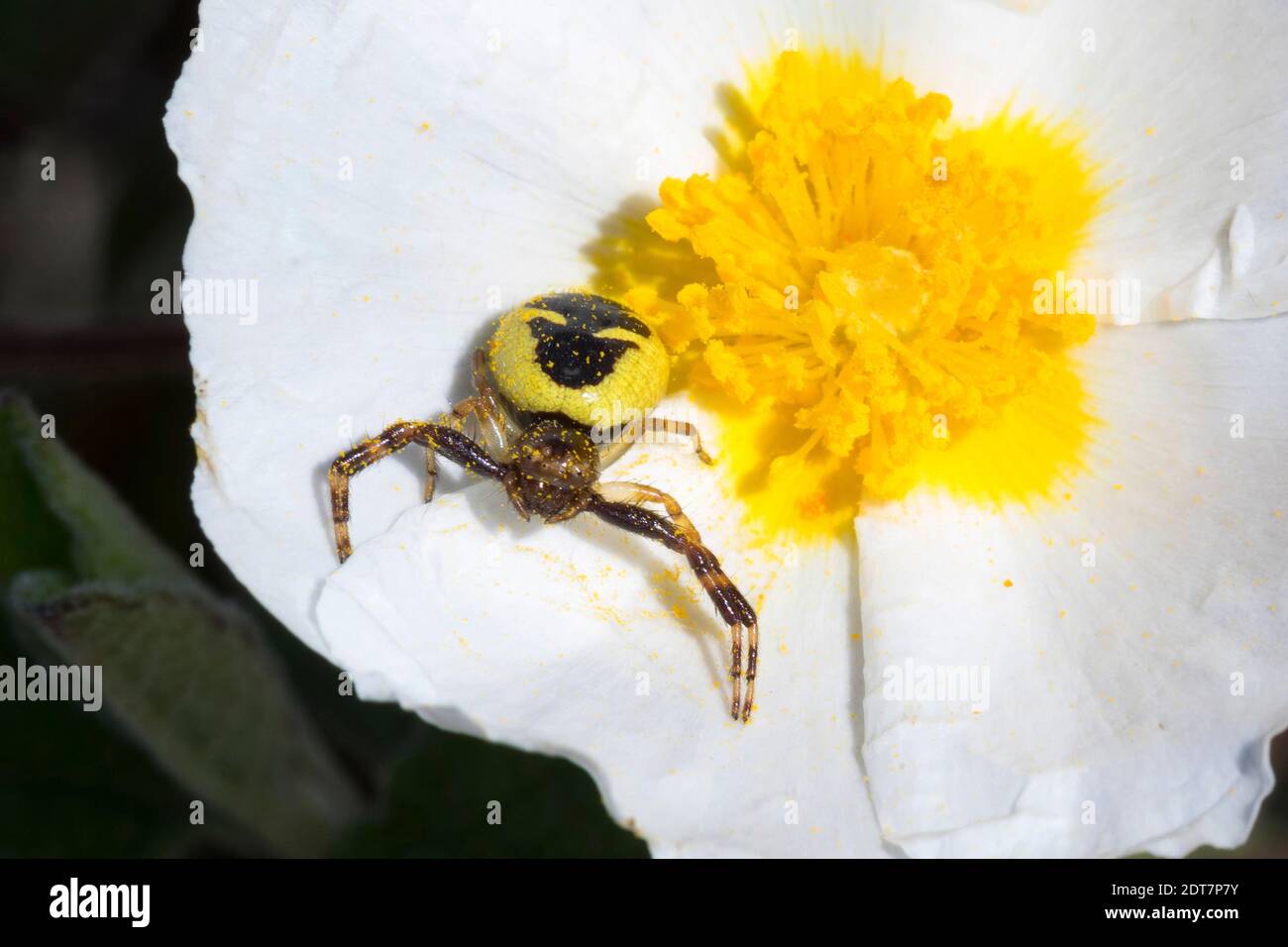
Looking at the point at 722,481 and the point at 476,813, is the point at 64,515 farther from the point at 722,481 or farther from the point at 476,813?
the point at 722,481

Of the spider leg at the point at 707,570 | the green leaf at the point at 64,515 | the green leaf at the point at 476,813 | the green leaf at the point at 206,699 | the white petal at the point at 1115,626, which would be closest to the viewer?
the white petal at the point at 1115,626

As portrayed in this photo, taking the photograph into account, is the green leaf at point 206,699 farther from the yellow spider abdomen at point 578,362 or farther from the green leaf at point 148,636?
the yellow spider abdomen at point 578,362

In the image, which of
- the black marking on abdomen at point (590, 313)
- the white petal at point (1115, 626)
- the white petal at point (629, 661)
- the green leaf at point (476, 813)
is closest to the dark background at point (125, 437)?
the green leaf at point (476, 813)

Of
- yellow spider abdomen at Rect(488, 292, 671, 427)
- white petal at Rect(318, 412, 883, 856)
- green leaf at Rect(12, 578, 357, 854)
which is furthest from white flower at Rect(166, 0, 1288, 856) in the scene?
green leaf at Rect(12, 578, 357, 854)

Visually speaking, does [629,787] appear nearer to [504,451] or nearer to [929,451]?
[504,451]

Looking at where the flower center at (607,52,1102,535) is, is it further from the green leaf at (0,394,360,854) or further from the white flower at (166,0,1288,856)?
the green leaf at (0,394,360,854)

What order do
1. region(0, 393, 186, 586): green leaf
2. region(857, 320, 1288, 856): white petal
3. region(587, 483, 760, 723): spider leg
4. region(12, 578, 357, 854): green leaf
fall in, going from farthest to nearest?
region(0, 393, 186, 586): green leaf
region(12, 578, 357, 854): green leaf
region(587, 483, 760, 723): spider leg
region(857, 320, 1288, 856): white petal

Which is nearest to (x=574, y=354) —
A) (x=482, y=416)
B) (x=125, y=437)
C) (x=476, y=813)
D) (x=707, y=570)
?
(x=482, y=416)
